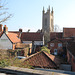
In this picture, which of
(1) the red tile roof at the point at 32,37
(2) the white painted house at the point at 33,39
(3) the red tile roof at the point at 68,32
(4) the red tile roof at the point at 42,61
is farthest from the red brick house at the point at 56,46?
(4) the red tile roof at the point at 42,61

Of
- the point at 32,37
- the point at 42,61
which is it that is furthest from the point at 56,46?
the point at 42,61

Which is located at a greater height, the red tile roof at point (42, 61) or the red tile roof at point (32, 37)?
the red tile roof at point (32, 37)

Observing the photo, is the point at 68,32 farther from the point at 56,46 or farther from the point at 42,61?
the point at 42,61

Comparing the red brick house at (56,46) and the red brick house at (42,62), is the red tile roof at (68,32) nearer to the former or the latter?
the red brick house at (56,46)

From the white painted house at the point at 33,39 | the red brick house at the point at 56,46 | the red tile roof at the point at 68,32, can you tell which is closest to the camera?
the red brick house at the point at 56,46

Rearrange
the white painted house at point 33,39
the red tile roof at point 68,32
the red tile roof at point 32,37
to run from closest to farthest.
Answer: the white painted house at point 33,39 < the red tile roof at point 32,37 < the red tile roof at point 68,32

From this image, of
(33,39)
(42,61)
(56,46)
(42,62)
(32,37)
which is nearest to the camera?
(42,62)

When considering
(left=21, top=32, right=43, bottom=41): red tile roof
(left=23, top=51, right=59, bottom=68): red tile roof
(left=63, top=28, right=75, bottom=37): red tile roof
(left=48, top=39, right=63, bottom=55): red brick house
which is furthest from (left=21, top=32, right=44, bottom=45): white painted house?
(left=23, top=51, right=59, bottom=68): red tile roof

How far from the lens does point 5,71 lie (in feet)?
11.8

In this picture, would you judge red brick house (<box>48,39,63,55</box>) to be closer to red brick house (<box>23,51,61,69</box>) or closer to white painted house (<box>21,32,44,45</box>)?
white painted house (<box>21,32,44,45</box>)

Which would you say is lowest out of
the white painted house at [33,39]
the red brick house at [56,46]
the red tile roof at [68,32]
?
the red brick house at [56,46]

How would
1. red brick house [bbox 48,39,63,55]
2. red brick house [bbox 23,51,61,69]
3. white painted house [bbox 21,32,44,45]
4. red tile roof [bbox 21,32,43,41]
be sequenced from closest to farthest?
red brick house [bbox 23,51,61,69] < red brick house [bbox 48,39,63,55] < white painted house [bbox 21,32,44,45] < red tile roof [bbox 21,32,43,41]

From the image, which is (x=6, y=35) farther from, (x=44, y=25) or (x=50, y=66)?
(x=44, y=25)

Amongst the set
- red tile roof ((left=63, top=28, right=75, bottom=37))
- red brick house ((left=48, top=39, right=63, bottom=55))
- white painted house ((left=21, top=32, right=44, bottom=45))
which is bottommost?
red brick house ((left=48, top=39, right=63, bottom=55))
